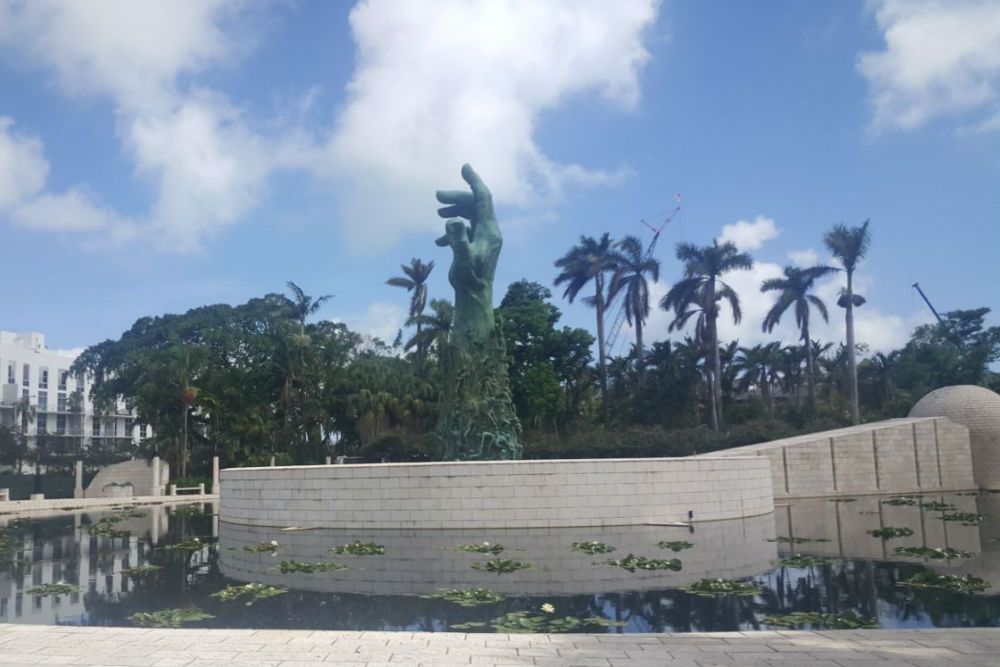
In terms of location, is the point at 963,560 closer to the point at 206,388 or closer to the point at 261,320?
the point at 206,388

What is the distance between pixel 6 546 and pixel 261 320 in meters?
39.8

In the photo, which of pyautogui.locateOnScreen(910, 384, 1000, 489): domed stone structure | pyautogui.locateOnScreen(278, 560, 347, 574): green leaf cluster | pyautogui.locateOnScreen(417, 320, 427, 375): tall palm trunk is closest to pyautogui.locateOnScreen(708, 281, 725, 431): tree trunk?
pyautogui.locateOnScreen(910, 384, 1000, 489): domed stone structure

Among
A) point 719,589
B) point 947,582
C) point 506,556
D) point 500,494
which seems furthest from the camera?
point 500,494

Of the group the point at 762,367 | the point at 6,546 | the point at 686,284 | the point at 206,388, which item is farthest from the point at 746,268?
the point at 6,546

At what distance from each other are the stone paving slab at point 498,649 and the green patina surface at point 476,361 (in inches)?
566

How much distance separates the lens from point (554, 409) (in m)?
42.2

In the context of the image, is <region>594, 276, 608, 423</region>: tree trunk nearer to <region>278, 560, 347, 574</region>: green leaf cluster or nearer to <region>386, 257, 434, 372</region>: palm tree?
<region>386, 257, 434, 372</region>: palm tree

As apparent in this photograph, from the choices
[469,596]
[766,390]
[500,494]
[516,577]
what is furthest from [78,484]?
[766,390]

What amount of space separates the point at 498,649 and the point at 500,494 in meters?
10.1

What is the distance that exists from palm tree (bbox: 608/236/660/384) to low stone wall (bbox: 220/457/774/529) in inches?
1056

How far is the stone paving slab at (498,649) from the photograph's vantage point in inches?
252

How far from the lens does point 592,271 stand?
47156mm

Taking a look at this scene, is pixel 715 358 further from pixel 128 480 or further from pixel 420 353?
pixel 128 480

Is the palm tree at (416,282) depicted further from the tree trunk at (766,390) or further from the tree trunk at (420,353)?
the tree trunk at (766,390)
